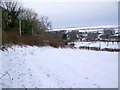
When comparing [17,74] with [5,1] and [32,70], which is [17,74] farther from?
[5,1]

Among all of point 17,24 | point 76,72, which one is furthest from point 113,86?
point 17,24

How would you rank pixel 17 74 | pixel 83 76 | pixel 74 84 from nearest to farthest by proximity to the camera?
pixel 74 84, pixel 17 74, pixel 83 76

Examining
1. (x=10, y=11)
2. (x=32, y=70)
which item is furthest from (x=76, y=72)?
(x=10, y=11)

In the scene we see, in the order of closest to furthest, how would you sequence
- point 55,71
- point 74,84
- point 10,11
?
point 74,84, point 55,71, point 10,11

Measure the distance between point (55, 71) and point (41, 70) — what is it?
697 mm

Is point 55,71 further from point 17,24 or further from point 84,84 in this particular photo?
point 17,24

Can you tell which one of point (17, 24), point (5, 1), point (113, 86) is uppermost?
point (5, 1)

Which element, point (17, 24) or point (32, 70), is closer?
point (32, 70)

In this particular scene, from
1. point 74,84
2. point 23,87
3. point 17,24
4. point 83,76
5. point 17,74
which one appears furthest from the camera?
point 17,24

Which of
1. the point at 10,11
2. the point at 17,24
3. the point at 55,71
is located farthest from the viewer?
the point at 10,11

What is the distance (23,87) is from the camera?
902 cm

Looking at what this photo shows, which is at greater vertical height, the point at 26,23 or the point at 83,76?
the point at 26,23

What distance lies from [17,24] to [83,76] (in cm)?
3444

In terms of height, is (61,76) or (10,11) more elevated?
(10,11)
